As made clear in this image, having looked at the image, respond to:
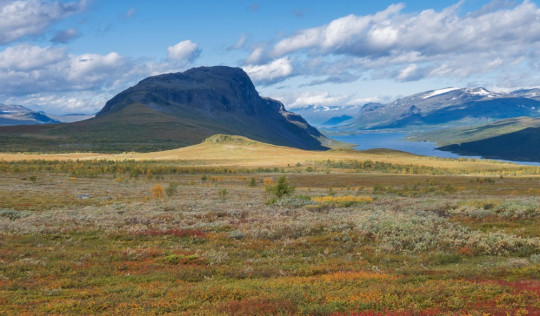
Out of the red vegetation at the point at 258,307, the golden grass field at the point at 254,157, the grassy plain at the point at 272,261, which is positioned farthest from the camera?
the golden grass field at the point at 254,157

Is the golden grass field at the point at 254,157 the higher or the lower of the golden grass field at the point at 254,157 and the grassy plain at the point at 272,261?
the higher

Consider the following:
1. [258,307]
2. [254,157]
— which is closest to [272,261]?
[258,307]

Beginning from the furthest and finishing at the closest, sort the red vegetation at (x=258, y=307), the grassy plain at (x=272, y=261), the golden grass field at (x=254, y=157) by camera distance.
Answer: the golden grass field at (x=254, y=157) < the grassy plain at (x=272, y=261) < the red vegetation at (x=258, y=307)

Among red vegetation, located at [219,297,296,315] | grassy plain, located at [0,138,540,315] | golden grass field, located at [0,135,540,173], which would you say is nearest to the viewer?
red vegetation, located at [219,297,296,315]

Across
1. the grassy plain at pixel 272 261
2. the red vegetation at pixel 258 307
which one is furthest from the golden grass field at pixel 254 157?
the red vegetation at pixel 258 307

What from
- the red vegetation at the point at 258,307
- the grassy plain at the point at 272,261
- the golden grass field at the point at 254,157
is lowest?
the grassy plain at the point at 272,261

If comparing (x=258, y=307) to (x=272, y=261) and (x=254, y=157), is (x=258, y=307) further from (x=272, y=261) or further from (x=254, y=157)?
(x=254, y=157)

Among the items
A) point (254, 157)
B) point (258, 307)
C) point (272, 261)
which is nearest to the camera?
point (258, 307)

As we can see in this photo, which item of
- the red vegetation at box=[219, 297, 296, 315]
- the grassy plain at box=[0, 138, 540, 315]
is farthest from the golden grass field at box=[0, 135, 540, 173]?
the red vegetation at box=[219, 297, 296, 315]

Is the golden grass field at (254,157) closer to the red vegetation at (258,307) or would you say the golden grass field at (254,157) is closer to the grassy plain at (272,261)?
the grassy plain at (272,261)

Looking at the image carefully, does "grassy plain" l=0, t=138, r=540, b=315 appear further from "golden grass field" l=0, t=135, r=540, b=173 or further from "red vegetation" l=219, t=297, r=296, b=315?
"golden grass field" l=0, t=135, r=540, b=173

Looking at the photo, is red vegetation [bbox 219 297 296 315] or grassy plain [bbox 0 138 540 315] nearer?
red vegetation [bbox 219 297 296 315]

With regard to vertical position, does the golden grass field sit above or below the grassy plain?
above

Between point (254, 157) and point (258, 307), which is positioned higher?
point (254, 157)
